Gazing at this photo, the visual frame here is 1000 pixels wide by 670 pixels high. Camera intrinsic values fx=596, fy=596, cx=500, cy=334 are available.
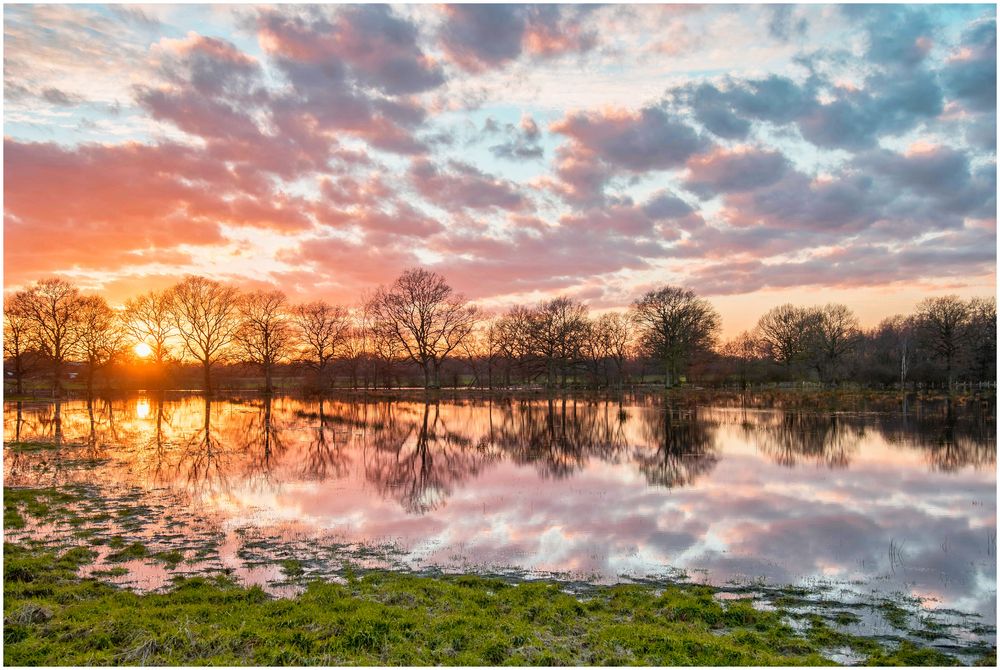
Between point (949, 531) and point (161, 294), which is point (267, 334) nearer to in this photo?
point (161, 294)

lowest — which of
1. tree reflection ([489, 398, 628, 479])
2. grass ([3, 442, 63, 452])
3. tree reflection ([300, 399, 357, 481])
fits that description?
tree reflection ([489, 398, 628, 479])

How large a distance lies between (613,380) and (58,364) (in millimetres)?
75346

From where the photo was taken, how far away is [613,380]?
99.4m

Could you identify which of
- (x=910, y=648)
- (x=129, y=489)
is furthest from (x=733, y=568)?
(x=129, y=489)

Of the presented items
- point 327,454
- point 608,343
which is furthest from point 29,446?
point 608,343

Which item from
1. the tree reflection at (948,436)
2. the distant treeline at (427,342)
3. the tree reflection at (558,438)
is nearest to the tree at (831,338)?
the distant treeline at (427,342)

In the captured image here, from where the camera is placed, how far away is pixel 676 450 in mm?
25141

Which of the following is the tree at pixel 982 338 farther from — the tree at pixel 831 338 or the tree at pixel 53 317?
the tree at pixel 53 317

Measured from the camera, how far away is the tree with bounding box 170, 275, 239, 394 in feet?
243

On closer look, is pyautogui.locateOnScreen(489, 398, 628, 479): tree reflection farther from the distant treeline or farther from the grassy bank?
the distant treeline

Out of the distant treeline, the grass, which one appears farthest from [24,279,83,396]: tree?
the grass

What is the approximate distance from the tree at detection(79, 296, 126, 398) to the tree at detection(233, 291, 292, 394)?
14.3 metres

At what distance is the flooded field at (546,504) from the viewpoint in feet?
34.2

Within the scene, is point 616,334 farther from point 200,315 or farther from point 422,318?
point 200,315
